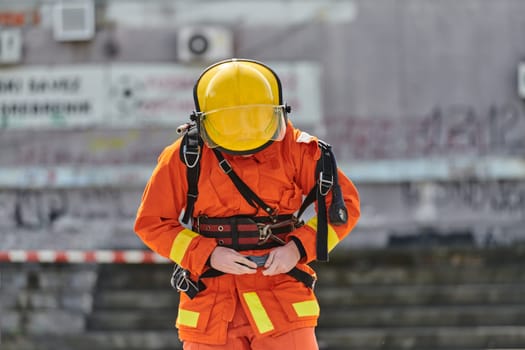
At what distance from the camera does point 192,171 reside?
3309mm

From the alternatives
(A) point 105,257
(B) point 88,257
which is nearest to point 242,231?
(A) point 105,257

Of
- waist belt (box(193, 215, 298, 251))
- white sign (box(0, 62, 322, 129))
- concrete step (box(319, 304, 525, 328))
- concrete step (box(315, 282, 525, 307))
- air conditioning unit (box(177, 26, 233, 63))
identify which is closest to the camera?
waist belt (box(193, 215, 298, 251))

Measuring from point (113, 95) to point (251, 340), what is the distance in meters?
7.58

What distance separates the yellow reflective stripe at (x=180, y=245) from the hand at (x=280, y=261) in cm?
29

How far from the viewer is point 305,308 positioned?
3342mm

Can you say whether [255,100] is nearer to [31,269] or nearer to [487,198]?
[31,269]

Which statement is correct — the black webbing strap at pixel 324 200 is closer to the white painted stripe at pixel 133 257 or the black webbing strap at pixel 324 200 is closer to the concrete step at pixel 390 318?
the concrete step at pixel 390 318

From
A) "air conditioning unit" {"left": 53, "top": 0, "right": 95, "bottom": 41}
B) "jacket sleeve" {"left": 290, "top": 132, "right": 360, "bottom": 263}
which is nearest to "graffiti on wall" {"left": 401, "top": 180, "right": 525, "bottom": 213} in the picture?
"air conditioning unit" {"left": 53, "top": 0, "right": 95, "bottom": 41}

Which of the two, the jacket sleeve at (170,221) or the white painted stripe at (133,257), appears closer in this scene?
the jacket sleeve at (170,221)

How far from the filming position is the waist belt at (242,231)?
3354 mm

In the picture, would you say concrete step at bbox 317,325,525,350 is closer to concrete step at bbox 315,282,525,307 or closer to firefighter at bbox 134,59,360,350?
concrete step at bbox 315,282,525,307

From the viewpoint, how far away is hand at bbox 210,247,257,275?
326 centimetres

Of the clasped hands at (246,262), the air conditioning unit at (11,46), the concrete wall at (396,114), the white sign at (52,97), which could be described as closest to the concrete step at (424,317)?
the concrete wall at (396,114)

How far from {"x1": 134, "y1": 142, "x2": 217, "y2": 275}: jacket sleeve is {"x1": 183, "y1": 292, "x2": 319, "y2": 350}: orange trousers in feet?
0.77
